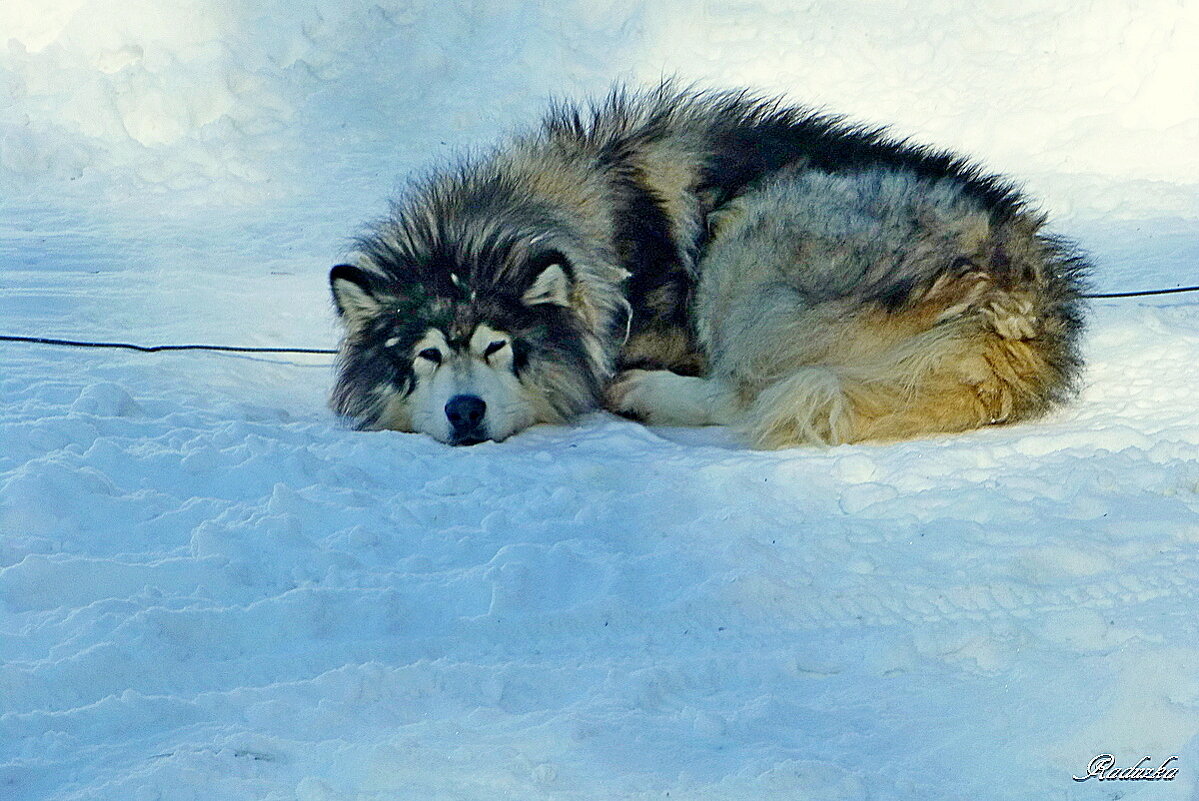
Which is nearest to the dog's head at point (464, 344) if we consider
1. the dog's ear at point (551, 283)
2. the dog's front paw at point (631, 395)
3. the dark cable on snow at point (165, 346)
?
the dog's ear at point (551, 283)

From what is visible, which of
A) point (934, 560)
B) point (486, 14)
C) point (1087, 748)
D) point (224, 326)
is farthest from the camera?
point (486, 14)

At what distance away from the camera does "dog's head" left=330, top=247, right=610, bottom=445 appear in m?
4.32

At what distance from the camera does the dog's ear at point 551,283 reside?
174 inches

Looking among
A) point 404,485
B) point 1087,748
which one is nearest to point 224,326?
point 404,485

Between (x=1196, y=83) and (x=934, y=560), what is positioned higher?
(x=1196, y=83)

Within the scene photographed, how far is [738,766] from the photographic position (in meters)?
2.20

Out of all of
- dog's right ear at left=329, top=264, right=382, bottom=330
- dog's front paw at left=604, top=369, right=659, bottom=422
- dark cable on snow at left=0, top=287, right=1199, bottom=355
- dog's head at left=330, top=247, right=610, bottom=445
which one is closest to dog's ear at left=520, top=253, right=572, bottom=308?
dog's head at left=330, top=247, right=610, bottom=445

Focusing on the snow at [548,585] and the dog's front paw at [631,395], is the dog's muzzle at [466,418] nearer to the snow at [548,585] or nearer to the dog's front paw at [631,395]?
the snow at [548,585]

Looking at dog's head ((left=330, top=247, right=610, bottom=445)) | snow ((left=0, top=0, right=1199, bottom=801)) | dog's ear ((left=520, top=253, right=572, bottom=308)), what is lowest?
snow ((left=0, top=0, right=1199, bottom=801))

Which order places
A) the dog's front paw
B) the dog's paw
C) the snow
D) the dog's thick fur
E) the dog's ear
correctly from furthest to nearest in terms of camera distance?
the dog's front paw → the dog's paw → the dog's ear → the dog's thick fur → the snow

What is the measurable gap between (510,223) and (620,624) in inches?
89.0

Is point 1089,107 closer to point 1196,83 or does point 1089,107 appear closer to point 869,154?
point 1196,83

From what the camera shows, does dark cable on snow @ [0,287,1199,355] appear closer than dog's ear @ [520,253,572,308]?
No

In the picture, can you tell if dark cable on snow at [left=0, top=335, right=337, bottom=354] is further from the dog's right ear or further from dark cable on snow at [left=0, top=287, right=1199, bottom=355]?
the dog's right ear
